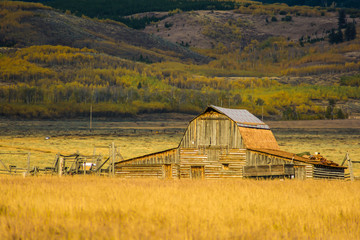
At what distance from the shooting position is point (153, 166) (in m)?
43.4

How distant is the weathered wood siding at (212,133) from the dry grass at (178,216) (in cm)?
1995

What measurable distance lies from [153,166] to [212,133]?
5.20 metres

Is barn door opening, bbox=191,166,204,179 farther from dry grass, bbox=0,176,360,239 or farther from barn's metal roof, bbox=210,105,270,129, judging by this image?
dry grass, bbox=0,176,360,239

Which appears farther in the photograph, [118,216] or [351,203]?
[351,203]

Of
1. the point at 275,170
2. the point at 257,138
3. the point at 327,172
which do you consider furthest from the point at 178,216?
the point at 257,138

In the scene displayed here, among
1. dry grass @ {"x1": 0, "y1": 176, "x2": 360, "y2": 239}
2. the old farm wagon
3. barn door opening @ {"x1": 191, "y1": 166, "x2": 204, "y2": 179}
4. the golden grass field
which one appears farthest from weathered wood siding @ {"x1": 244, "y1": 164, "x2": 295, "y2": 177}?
dry grass @ {"x1": 0, "y1": 176, "x2": 360, "y2": 239}

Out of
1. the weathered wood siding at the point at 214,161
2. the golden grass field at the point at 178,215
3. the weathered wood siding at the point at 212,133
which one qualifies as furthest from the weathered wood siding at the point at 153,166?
the golden grass field at the point at 178,215

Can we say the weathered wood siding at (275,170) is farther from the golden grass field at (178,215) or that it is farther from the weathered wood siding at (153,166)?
the golden grass field at (178,215)

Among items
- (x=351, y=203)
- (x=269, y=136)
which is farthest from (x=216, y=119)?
(x=351, y=203)

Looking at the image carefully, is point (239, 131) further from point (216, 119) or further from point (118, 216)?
point (118, 216)

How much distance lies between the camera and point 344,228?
14109mm

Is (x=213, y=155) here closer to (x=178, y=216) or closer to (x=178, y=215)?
(x=178, y=215)

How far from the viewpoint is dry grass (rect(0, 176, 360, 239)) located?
1271 cm

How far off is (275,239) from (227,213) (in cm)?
396
